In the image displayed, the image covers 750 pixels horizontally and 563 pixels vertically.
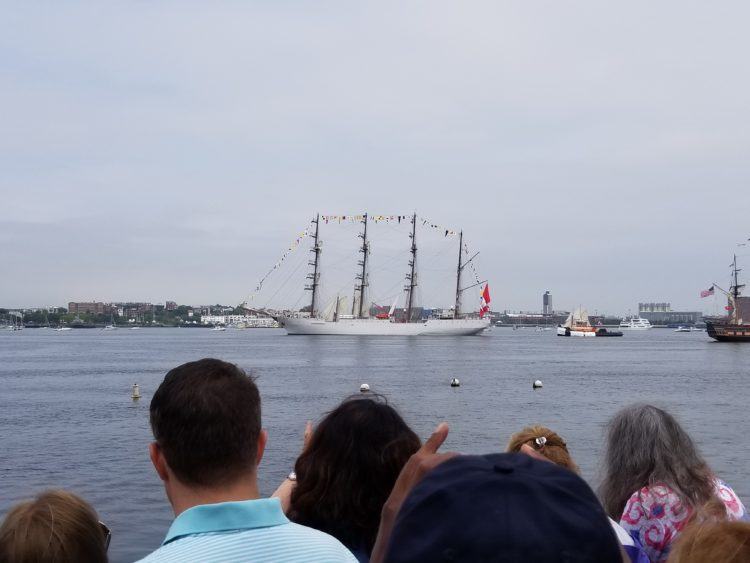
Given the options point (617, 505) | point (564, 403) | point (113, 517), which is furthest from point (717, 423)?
point (617, 505)

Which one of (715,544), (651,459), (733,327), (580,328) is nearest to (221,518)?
(715,544)

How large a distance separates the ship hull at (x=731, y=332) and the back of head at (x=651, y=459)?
382 feet

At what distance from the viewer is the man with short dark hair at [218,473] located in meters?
2.59

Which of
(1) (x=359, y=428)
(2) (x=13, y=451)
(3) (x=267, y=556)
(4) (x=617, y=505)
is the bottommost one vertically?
(2) (x=13, y=451)

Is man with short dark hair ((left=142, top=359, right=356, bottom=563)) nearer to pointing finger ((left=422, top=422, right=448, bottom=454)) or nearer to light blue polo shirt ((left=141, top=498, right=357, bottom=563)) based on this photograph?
light blue polo shirt ((left=141, top=498, right=357, bottom=563))

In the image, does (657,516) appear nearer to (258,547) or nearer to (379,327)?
(258,547)

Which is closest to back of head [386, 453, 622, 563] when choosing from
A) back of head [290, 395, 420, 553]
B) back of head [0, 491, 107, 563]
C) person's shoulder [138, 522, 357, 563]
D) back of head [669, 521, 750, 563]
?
back of head [669, 521, 750, 563]

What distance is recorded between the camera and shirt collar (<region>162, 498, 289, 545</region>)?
2.61 metres

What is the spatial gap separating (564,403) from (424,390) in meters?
7.72

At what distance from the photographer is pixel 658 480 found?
4742mm

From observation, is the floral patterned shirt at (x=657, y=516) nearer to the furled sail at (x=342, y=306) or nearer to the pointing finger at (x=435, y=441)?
the pointing finger at (x=435, y=441)

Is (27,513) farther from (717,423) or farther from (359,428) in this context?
(717,423)

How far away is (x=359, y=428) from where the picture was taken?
148 inches

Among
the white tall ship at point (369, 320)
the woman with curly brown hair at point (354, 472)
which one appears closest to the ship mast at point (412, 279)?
the white tall ship at point (369, 320)
